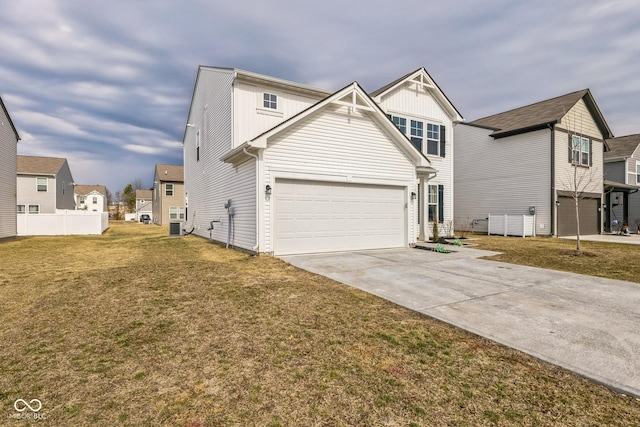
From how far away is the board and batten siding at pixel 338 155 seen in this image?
973cm

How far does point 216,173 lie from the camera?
14344 millimetres

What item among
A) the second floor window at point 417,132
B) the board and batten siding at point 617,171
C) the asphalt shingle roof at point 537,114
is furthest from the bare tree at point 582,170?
the second floor window at point 417,132

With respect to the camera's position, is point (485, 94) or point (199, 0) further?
point (485, 94)

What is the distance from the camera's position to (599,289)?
5.89 meters

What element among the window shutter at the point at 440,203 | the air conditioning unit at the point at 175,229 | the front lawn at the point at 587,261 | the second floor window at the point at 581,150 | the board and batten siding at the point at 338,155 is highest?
the second floor window at the point at 581,150

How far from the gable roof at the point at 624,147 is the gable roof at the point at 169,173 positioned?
1652 inches

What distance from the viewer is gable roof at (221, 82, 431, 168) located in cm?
935

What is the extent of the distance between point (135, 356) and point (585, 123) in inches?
1005

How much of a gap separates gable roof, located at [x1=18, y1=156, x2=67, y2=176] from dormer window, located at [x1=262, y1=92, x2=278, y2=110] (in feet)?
91.7

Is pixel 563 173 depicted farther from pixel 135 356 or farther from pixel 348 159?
pixel 135 356

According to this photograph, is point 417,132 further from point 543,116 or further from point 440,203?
point 543,116

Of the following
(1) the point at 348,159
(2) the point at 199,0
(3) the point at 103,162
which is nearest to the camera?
(2) the point at 199,0

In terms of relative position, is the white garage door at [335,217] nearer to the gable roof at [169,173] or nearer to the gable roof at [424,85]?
the gable roof at [424,85]

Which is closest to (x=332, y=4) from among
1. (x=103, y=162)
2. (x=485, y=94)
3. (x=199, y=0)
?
(x=199, y=0)
